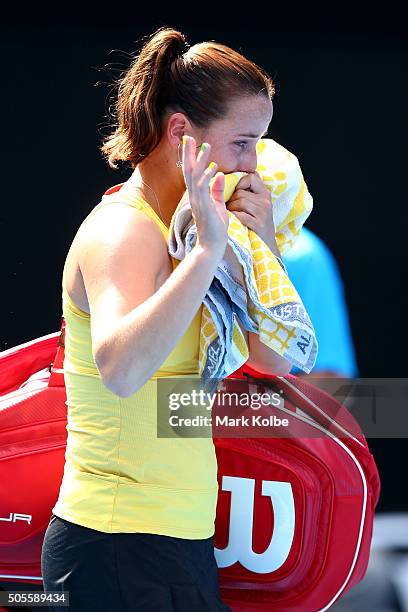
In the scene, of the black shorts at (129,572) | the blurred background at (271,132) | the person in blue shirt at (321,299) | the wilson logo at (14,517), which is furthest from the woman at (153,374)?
the blurred background at (271,132)

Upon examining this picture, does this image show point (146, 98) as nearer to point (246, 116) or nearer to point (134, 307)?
point (246, 116)

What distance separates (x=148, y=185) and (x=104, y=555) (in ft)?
1.84

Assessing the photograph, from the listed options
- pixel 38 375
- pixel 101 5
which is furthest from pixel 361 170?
pixel 38 375

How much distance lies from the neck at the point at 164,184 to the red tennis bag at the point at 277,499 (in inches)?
12.5

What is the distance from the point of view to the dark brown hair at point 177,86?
167 centimetres

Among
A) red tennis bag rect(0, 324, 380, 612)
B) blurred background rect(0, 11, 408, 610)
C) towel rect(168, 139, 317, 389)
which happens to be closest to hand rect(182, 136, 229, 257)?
towel rect(168, 139, 317, 389)

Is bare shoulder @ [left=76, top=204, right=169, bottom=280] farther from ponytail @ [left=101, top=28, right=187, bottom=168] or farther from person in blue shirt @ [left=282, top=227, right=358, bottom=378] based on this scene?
person in blue shirt @ [left=282, top=227, right=358, bottom=378]

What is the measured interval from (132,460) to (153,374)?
15cm

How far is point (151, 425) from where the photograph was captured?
64.5 inches

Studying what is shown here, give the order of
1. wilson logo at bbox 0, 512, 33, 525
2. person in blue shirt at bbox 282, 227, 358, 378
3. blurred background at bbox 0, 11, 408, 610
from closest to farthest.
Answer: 1. wilson logo at bbox 0, 512, 33, 525
2. person in blue shirt at bbox 282, 227, 358, 378
3. blurred background at bbox 0, 11, 408, 610

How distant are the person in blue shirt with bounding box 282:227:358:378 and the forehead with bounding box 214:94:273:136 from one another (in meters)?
0.71

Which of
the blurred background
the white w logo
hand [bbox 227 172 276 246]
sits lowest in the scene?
the white w logo

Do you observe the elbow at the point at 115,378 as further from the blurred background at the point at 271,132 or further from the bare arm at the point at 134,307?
the blurred background at the point at 271,132

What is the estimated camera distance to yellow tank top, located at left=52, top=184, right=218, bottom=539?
162 centimetres
